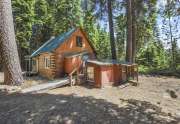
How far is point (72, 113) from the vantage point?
9.88 meters

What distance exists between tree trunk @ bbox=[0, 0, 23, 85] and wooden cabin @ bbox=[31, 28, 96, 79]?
8400 millimetres

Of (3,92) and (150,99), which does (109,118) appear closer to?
(150,99)

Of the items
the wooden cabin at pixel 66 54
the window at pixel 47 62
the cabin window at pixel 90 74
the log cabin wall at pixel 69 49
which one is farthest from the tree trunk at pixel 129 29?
the window at pixel 47 62

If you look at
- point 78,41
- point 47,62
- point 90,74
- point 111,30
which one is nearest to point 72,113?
point 90,74

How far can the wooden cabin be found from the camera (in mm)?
24516

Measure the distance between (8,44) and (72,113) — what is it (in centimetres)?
776

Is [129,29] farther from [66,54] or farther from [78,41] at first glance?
[66,54]

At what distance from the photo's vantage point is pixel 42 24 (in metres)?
39.8

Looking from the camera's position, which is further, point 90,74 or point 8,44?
point 90,74

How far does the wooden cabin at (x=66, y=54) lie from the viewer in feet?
80.4

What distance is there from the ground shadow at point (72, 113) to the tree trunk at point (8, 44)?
4.59 meters

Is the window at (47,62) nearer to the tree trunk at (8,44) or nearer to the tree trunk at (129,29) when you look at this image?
the tree trunk at (129,29)

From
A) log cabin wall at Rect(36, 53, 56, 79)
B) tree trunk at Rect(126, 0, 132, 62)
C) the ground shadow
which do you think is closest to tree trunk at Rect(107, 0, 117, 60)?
tree trunk at Rect(126, 0, 132, 62)

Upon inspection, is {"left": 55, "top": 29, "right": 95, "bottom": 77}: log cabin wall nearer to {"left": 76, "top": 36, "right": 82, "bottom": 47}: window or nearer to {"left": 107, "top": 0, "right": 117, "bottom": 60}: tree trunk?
{"left": 76, "top": 36, "right": 82, "bottom": 47}: window
